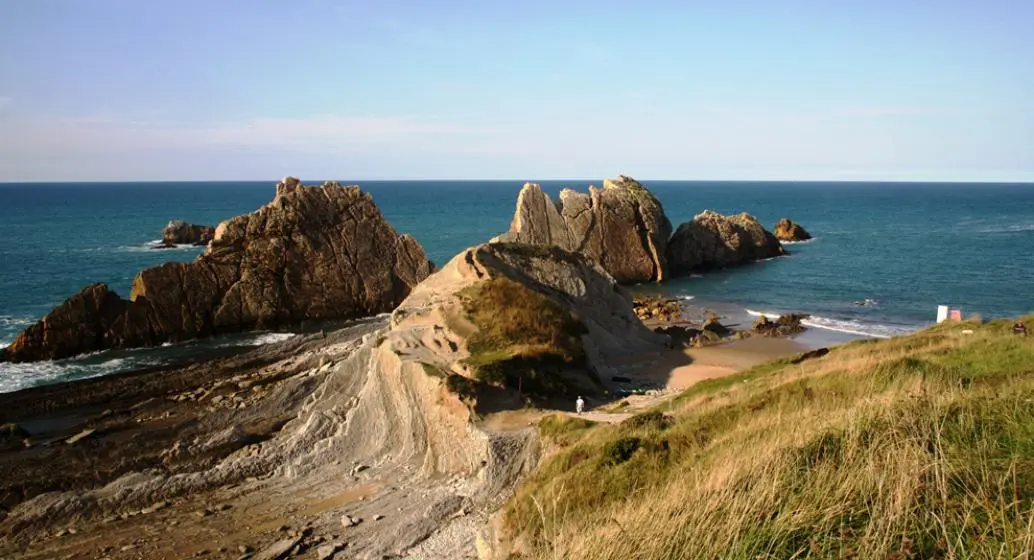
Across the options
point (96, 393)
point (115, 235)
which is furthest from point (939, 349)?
point (115, 235)

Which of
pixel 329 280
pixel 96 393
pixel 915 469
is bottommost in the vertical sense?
pixel 96 393

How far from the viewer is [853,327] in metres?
50.7

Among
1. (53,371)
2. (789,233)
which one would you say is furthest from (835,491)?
(789,233)

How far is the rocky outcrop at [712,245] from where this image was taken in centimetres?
7956

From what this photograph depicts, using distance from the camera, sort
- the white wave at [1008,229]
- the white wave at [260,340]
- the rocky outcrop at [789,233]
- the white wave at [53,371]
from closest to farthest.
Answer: the white wave at [53,371] → the white wave at [260,340] → the rocky outcrop at [789,233] → the white wave at [1008,229]

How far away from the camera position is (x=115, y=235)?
112938 mm

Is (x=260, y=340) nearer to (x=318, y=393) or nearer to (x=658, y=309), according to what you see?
(x=318, y=393)

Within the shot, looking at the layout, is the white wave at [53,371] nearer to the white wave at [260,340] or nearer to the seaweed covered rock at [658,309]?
the white wave at [260,340]

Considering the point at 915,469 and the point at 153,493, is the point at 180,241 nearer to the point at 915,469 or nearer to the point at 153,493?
the point at 153,493

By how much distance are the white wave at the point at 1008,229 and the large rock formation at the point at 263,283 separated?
96.9 meters

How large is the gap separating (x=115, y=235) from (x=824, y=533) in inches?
4896

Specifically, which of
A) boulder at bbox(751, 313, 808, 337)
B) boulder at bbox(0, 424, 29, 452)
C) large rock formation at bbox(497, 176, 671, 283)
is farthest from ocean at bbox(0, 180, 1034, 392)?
boulder at bbox(0, 424, 29, 452)

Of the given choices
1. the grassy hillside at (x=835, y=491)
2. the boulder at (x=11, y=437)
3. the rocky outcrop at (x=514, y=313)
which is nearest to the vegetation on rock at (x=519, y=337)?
the rocky outcrop at (x=514, y=313)

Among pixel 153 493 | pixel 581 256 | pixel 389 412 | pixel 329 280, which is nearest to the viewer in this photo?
pixel 153 493
